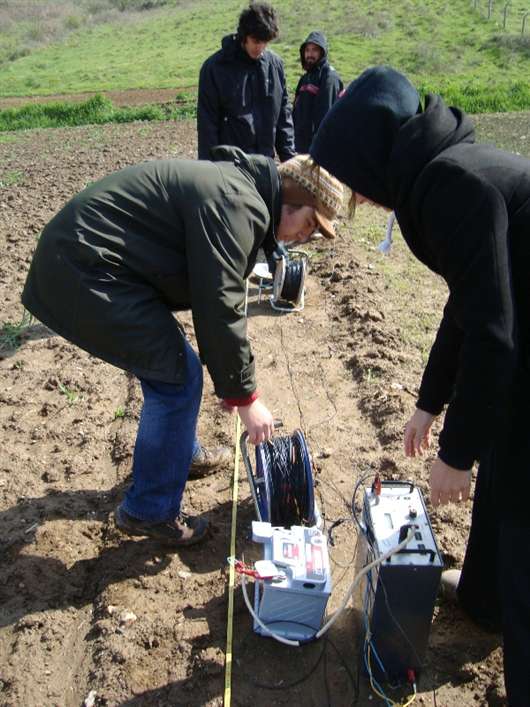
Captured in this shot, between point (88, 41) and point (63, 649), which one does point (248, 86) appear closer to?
point (63, 649)

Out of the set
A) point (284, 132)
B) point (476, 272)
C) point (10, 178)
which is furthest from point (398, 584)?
point (10, 178)

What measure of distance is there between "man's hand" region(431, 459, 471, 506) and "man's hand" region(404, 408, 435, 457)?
0.57 meters

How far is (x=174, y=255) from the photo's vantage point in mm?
2994

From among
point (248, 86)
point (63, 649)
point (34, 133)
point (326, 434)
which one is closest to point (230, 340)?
point (63, 649)

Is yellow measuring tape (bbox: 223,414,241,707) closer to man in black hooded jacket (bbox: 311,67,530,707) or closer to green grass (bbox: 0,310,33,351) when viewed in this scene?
man in black hooded jacket (bbox: 311,67,530,707)

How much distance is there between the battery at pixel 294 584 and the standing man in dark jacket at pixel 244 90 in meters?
3.96

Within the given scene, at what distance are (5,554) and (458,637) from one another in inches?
93.2

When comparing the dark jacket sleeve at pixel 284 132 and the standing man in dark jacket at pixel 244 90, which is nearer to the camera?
the standing man in dark jacket at pixel 244 90

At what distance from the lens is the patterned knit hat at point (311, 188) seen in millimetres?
2881

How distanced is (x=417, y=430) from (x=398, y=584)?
68cm

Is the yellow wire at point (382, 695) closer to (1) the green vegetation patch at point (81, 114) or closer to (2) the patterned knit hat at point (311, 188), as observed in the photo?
(2) the patterned knit hat at point (311, 188)

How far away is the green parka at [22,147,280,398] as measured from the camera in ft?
9.16

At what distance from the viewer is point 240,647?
3211 millimetres

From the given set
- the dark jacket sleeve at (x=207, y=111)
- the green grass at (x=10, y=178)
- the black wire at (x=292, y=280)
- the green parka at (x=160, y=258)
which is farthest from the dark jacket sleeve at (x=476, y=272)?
the green grass at (x=10, y=178)
